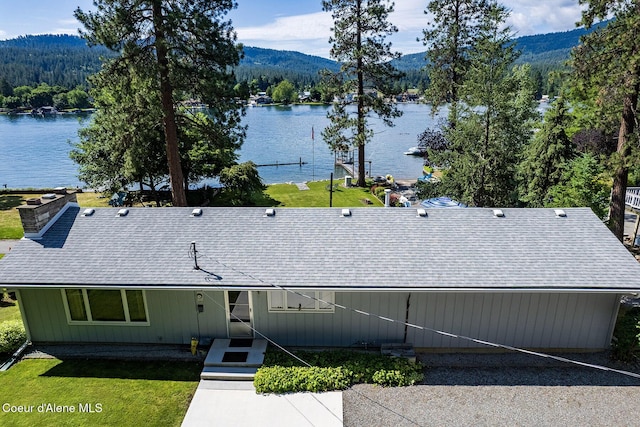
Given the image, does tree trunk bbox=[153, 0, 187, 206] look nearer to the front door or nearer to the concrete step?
the front door

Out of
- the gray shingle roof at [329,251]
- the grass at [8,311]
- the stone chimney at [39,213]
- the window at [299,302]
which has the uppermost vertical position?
the stone chimney at [39,213]

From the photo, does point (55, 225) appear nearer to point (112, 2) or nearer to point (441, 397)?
point (112, 2)

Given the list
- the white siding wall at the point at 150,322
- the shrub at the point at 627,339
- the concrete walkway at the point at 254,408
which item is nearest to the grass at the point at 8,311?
the white siding wall at the point at 150,322

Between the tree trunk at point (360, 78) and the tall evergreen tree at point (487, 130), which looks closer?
the tall evergreen tree at point (487, 130)

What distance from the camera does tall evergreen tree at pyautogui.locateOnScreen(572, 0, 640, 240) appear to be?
43.5ft

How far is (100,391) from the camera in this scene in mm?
9578

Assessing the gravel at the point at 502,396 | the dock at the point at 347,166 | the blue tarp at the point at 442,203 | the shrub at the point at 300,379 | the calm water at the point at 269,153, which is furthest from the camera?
the calm water at the point at 269,153

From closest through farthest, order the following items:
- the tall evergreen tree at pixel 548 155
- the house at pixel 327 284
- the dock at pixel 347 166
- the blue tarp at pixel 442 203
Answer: the house at pixel 327 284 → the tall evergreen tree at pixel 548 155 → the blue tarp at pixel 442 203 → the dock at pixel 347 166

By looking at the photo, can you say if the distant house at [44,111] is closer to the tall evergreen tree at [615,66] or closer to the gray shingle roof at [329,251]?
the gray shingle roof at [329,251]

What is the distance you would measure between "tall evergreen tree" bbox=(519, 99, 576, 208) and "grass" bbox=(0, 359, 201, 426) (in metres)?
16.8

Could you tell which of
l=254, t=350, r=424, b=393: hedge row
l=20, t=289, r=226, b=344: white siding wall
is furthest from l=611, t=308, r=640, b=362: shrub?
l=20, t=289, r=226, b=344: white siding wall

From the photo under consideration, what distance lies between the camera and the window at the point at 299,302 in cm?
1046

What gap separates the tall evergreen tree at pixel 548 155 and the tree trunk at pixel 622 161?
2.63 metres

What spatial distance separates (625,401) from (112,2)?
19.8 m
